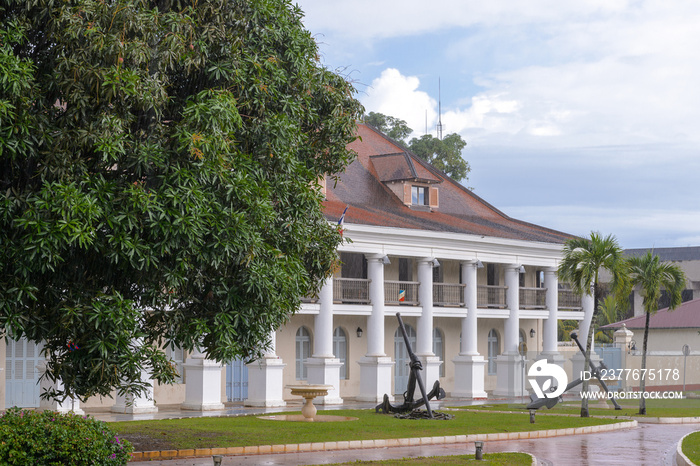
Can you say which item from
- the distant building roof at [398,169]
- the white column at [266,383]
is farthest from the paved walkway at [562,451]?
the distant building roof at [398,169]

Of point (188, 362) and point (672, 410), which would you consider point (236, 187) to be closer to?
point (188, 362)

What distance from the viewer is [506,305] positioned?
39656 mm

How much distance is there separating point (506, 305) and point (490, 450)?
2054 centimetres

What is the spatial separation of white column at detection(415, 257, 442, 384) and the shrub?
77.6 ft

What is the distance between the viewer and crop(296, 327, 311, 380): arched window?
35.4m

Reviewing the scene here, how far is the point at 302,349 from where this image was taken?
3562 centimetres

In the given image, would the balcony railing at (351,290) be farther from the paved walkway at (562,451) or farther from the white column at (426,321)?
the paved walkway at (562,451)

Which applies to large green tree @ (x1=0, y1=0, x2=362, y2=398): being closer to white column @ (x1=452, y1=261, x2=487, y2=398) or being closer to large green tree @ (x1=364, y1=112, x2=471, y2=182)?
white column @ (x1=452, y1=261, x2=487, y2=398)

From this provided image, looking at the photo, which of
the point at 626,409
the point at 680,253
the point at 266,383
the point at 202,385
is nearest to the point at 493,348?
the point at 626,409

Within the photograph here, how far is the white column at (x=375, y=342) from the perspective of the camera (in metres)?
34.4

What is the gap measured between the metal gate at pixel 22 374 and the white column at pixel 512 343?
18208 millimetres

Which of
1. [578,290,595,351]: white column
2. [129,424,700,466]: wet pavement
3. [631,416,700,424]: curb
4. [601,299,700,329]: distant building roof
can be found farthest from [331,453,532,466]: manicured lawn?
[601,299,700,329]: distant building roof

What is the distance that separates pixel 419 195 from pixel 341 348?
288 inches

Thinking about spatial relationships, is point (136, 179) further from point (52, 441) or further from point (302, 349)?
point (302, 349)
